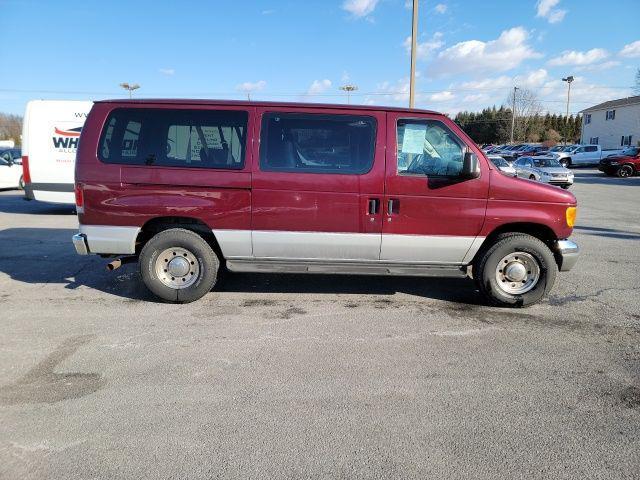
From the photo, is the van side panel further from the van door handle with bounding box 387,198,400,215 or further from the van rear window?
the van door handle with bounding box 387,198,400,215

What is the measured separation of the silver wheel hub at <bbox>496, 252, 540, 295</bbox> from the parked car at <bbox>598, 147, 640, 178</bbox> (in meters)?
29.8

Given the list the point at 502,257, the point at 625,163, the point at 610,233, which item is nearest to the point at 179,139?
the point at 502,257

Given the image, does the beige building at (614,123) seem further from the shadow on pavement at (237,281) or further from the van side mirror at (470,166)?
the van side mirror at (470,166)

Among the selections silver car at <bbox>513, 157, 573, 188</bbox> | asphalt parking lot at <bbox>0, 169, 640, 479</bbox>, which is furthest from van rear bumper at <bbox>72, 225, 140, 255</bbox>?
silver car at <bbox>513, 157, 573, 188</bbox>

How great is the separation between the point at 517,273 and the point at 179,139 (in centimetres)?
406

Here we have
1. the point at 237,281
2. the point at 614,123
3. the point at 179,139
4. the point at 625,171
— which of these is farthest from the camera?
the point at 614,123

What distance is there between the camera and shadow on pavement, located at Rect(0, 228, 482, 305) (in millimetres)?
5711

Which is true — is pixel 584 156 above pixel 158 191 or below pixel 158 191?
above

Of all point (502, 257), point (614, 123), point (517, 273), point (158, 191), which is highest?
point (614, 123)

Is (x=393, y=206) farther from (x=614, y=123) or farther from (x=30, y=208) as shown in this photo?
(x=614, y=123)

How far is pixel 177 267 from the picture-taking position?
5.14 meters

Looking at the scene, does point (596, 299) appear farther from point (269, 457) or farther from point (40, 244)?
point (40, 244)

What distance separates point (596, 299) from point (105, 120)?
6138 millimetres

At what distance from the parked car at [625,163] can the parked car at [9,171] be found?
108 ft
